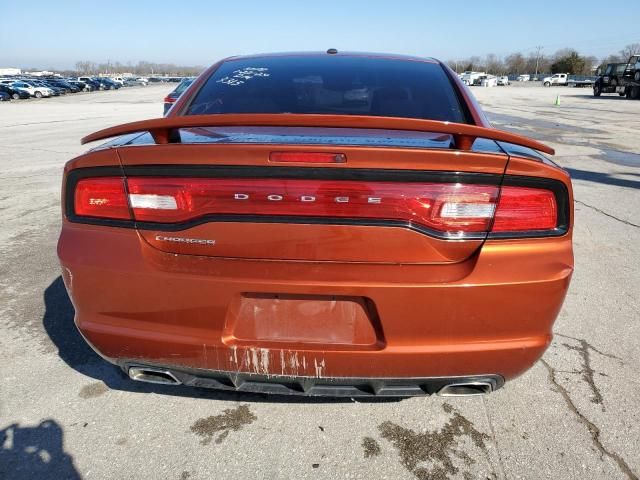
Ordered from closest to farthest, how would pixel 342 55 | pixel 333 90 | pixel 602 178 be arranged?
pixel 333 90 → pixel 342 55 → pixel 602 178

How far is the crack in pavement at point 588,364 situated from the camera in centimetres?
239

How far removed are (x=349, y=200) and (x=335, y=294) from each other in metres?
0.33

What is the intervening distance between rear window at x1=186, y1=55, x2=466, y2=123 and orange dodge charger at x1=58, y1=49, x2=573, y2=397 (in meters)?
0.76

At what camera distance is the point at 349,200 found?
5.40 ft

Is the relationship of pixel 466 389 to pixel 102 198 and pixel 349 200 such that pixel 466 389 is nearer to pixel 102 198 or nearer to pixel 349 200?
Answer: pixel 349 200

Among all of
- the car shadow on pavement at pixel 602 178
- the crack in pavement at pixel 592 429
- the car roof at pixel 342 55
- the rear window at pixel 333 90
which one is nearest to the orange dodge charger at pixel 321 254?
the crack in pavement at pixel 592 429

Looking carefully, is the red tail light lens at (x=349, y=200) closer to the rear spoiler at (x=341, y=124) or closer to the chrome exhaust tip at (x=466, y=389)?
the rear spoiler at (x=341, y=124)

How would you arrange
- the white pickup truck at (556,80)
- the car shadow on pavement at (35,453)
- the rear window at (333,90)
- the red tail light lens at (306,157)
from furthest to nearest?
the white pickup truck at (556,80)
the rear window at (333,90)
the car shadow on pavement at (35,453)
the red tail light lens at (306,157)

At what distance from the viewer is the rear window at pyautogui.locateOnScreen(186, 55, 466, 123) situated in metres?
2.56

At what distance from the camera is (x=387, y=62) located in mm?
3082

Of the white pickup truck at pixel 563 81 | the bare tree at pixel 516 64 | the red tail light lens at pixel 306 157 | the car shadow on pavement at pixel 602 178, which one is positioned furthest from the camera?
the bare tree at pixel 516 64

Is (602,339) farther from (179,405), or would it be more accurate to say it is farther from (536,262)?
(179,405)

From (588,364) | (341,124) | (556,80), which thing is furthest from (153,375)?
(556,80)

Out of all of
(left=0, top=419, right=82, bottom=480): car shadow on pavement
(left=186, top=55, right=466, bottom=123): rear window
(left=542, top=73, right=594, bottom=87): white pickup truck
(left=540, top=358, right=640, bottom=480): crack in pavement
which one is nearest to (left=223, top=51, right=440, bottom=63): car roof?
(left=186, top=55, right=466, bottom=123): rear window
